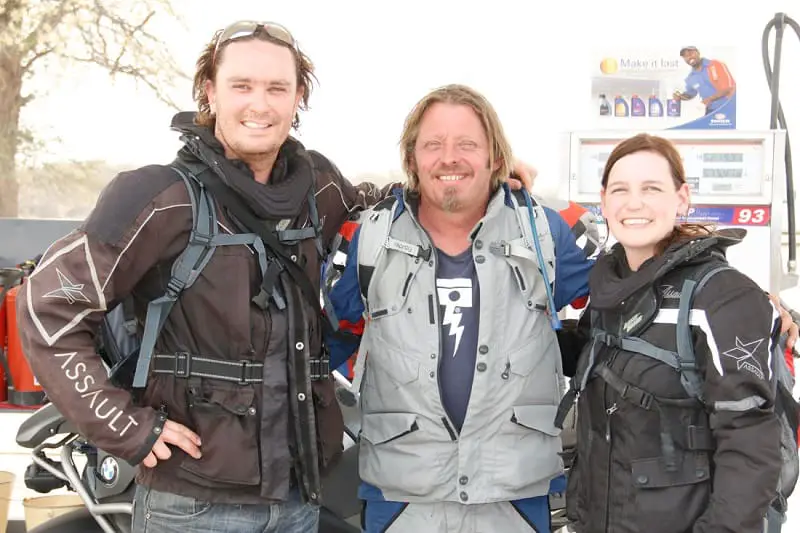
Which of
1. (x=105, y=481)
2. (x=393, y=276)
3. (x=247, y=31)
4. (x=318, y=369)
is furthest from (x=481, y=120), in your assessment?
(x=105, y=481)

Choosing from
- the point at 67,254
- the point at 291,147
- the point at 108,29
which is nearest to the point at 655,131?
the point at 291,147

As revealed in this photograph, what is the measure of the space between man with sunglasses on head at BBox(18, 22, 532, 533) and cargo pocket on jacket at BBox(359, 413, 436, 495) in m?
0.28

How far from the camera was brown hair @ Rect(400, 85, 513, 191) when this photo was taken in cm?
228

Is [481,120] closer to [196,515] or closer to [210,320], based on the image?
[210,320]

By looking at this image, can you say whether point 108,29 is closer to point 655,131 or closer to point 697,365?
point 655,131

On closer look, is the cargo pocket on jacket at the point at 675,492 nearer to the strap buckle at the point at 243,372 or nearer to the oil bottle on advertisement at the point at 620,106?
the strap buckle at the point at 243,372

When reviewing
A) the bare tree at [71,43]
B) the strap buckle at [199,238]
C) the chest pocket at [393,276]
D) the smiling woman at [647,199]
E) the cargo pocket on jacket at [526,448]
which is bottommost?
the cargo pocket on jacket at [526,448]

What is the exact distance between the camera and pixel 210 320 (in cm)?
170

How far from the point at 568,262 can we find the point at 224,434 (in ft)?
3.33

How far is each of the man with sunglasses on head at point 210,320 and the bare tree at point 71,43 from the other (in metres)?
4.77

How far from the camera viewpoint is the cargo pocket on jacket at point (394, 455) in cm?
208

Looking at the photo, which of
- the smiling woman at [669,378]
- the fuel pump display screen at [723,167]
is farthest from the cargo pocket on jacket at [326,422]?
the fuel pump display screen at [723,167]

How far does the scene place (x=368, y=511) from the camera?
219 centimetres

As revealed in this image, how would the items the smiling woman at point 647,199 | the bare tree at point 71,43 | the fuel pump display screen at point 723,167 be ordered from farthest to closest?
the bare tree at point 71,43, the fuel pump display screen at point 723,167, the smiling woman at point 647,199
